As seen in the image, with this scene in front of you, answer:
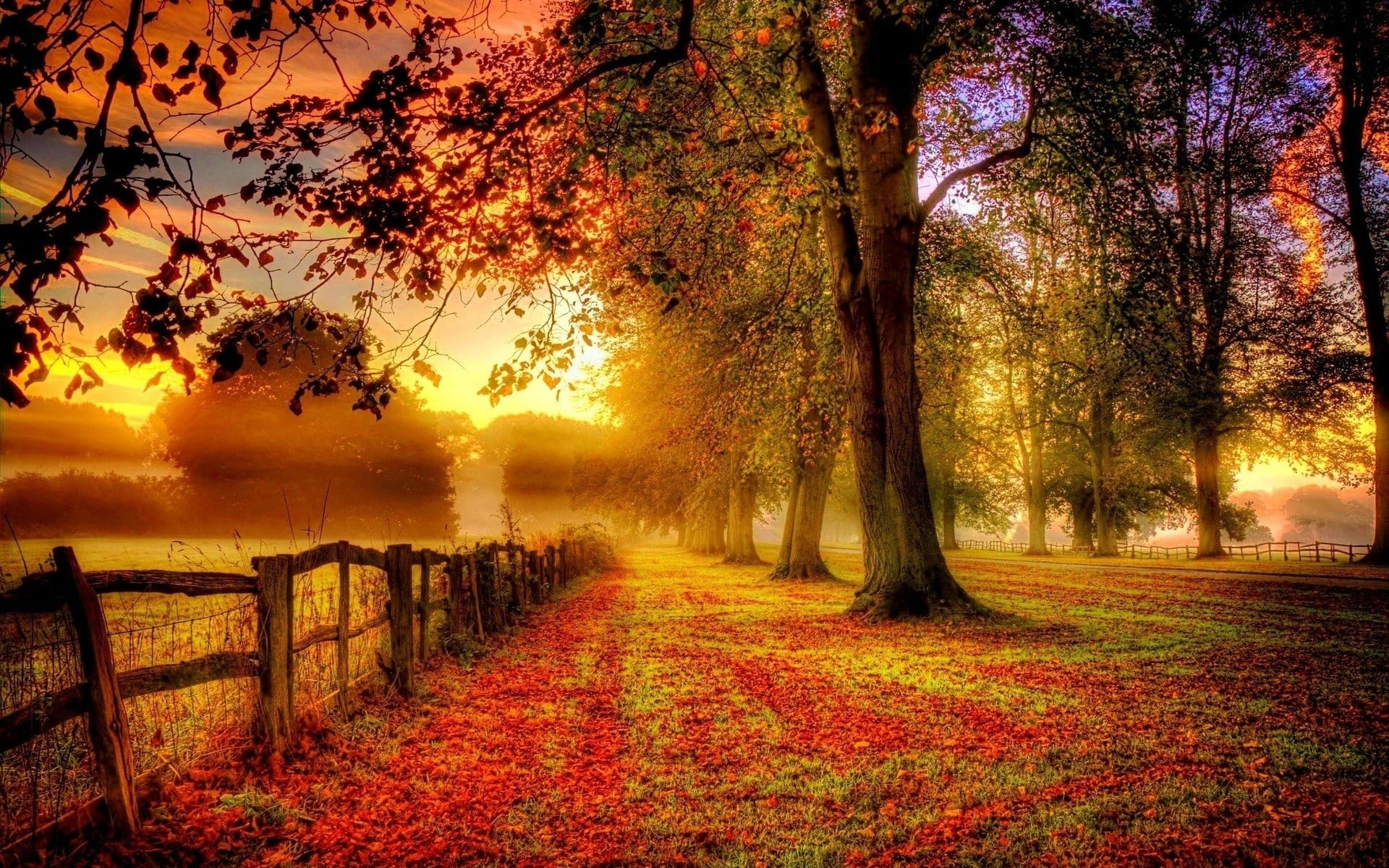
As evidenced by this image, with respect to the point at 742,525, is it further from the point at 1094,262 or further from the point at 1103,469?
the point at 1103,469

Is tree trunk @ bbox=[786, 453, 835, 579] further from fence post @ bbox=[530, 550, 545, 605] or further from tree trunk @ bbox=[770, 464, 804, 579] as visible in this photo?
fence post @ bbox=[530, 550, 545, 605]

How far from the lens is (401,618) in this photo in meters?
7.36

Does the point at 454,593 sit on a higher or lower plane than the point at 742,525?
higher

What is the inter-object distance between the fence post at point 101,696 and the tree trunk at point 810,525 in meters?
18.1

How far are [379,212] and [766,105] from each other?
5.68 meters

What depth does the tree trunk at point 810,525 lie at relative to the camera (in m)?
20.8

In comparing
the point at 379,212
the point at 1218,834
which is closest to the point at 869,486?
the point at 1218,834

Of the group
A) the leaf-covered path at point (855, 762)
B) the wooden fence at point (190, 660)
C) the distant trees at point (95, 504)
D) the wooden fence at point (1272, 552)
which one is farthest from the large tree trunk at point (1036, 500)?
the distant trees at point (95, 504)

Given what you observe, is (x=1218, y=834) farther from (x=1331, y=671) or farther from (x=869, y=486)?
(x=869, y=486)

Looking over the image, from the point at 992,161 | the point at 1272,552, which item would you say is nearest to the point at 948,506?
the point at 1272,552

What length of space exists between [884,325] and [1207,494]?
90.3ft

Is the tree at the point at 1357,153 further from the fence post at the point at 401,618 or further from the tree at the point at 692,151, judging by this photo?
the fence post at the point at 401,618

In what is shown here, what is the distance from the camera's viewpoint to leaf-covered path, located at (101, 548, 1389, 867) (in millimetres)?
3857

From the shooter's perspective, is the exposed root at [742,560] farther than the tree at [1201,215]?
Yes
